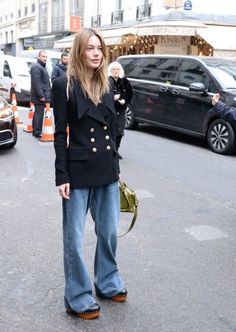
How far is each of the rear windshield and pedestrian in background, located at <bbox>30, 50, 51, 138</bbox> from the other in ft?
10.8

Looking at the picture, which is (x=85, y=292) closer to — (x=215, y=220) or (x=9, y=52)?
(x=215, y=220)

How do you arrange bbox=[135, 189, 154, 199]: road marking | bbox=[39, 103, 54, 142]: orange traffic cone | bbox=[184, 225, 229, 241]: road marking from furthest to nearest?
1. bbox=[39, 103, 54, 142]: orange traffic cone
2. bbox=[135, 189, 154, 199]: road marking
3. bbox=[184, 225, 229, 241]: road marking

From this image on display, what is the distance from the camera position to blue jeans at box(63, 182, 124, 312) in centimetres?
323

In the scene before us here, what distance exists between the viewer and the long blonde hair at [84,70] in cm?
310

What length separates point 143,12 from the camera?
978 inches

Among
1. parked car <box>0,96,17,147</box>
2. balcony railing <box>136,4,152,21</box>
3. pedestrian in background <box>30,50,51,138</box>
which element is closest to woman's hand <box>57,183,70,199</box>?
parked car <box>0,96,17,147</box>

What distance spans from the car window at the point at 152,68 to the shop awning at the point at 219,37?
731cm

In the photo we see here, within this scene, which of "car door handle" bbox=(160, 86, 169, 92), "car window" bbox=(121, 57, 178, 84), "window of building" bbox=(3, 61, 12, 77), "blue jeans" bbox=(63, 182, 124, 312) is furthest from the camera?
"window of building" bbox=(3, 61, 12, 77)

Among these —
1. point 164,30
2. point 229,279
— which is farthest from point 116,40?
point 229,279

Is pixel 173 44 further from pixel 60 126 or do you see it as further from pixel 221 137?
pixel 60 126

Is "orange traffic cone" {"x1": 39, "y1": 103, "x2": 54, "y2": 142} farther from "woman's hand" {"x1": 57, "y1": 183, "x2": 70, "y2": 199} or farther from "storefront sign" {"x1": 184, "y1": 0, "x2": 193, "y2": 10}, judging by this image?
"storefront sign" {"x1": 184, "y1": 0, "x2": 193, "y2": 10}

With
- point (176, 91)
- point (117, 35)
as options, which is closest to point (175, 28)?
point (117, 35)

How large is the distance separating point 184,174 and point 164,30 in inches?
501

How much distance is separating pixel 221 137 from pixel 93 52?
660 centimetres
